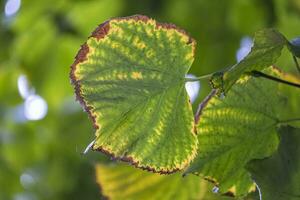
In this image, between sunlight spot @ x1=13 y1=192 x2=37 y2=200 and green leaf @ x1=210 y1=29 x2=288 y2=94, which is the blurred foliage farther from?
green leaf @ x1=210 y1=29 x2=288 y2=94

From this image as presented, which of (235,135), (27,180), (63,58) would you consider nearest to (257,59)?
(235,135)

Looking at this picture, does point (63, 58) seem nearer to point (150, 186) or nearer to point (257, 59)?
point (150, 186)

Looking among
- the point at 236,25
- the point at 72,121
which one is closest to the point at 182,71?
the point at 236,25

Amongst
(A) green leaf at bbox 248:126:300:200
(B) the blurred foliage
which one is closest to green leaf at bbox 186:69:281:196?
(A) green leaf at bbox 248:126:300:200

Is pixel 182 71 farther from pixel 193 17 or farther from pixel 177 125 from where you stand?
pixel 193 17

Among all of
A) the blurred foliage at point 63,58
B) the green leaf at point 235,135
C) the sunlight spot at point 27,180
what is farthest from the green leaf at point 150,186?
the sunlight spot at point 27,180

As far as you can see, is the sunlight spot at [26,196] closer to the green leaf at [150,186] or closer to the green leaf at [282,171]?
the green leaf at [150,186]
